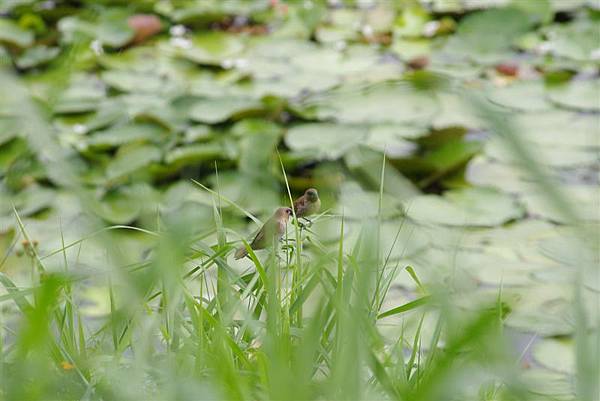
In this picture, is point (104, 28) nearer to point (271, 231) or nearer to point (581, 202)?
point (581, 202)

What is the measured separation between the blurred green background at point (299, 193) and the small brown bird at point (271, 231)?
27mm

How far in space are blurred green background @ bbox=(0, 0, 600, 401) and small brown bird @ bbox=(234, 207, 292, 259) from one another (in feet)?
0.09

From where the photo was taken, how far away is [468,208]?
1788mm

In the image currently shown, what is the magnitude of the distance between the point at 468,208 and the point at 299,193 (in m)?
0.32

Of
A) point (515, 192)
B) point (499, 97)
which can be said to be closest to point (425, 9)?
point (499, 97)

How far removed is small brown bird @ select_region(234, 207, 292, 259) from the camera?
87 centimetres

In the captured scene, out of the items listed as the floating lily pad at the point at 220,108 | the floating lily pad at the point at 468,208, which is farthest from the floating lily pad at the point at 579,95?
the floating lily pad at the point at 220,108

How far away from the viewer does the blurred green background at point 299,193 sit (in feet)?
2.17

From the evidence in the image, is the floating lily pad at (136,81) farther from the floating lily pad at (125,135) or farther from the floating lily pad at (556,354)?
the floating lily pad at (556,354)

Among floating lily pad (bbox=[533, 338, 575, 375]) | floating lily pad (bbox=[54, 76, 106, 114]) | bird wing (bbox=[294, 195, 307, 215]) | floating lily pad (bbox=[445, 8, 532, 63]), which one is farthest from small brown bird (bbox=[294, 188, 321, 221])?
floating lily pad (bbox=[445, 8, 532, 63])

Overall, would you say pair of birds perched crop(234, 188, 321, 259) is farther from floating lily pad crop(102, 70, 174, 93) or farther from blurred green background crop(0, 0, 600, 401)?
floating lily pad crop(102, 70, 174, 93)

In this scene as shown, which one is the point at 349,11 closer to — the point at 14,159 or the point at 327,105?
the point at 327,105

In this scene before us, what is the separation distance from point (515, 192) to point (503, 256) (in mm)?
258

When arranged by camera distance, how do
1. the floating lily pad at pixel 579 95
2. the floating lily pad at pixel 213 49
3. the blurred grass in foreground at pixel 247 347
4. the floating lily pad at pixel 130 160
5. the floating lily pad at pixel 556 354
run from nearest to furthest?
the blurred grass in foreground at pixel 247 347, the floating lily pad at pixel 556 354, the floating lily pad at pixel 130 160, the floating lily pad at pixel 579 95, the floating lily pad at pixel 213 49
